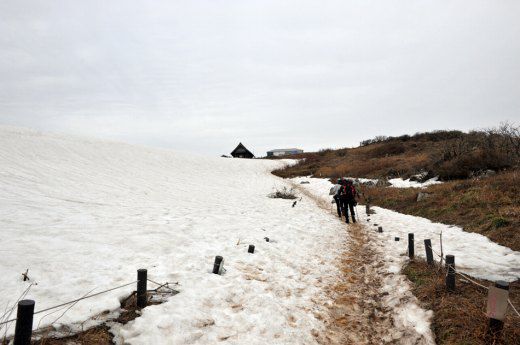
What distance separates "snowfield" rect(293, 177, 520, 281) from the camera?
24.5 feet

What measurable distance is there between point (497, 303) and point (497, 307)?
0.06 m

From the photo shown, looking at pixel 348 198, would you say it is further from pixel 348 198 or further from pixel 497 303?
pixel 497 303

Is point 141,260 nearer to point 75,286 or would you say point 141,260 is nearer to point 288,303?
point 75,286

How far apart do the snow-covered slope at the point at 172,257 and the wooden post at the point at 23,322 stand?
91cm

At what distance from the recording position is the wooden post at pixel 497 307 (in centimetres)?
436

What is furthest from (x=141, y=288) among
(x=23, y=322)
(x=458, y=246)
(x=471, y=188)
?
(x=471, y=188)

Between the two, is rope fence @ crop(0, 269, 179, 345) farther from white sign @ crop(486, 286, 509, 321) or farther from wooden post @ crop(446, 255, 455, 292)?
wooden post @ crop(446, 255, 455, 292)

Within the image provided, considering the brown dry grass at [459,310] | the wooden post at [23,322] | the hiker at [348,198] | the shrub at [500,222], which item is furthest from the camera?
the hiker at [348,198]

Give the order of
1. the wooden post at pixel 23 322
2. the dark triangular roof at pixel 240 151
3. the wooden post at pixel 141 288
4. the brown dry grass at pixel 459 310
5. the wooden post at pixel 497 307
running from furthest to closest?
the dark triangular roof at pixel 240 151, the wooden post at pixel 141 288, the brown dry grass at pixel 459 310, the wooden post at pixel 497 307, the wooden post at pixel 23 322

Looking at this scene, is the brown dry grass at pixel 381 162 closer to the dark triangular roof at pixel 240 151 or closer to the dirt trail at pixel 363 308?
the dirt trail at pixel 363 308

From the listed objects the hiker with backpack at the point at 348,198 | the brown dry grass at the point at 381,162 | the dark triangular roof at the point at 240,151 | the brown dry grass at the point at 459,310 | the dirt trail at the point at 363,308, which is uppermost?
the dark triangular roof at the point at 240,151

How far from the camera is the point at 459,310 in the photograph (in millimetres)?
5387

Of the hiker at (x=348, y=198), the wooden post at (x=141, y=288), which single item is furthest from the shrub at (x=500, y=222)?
the wooden post at (x=141, y=288)

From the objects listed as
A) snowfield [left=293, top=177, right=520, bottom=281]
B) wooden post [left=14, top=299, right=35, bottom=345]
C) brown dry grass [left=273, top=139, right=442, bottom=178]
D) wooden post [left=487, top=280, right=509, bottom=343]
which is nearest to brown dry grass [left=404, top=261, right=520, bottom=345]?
wooden post [left=487, top=280, right=509, bottom=343]
